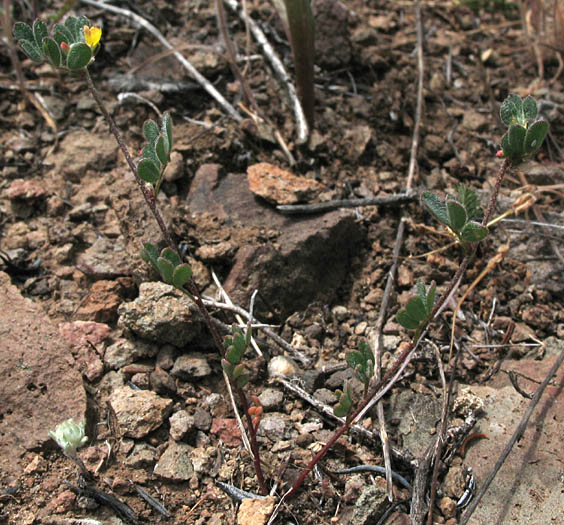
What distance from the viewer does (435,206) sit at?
5.37 feet

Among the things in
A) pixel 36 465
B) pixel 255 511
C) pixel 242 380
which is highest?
pixel 242 380

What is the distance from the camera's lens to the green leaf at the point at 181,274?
158cm

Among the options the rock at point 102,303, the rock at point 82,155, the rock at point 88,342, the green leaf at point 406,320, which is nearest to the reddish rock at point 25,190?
the rock at point 82,155

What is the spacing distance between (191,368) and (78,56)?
1.11 m

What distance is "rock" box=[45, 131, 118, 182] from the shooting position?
2.71 meters

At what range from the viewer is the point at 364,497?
1.78 meters

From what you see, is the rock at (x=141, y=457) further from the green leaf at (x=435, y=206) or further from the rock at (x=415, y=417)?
the green leaf at (x=435, y=206)

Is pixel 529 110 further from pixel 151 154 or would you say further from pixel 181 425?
pixel 181 425

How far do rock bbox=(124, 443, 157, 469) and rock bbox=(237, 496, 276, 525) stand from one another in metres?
0.34

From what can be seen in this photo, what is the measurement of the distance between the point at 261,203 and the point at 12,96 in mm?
1522

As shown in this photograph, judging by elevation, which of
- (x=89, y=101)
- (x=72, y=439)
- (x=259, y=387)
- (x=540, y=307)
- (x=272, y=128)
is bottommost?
(x=540, y=307)

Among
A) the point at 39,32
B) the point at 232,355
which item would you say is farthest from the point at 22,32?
the point at 232,355

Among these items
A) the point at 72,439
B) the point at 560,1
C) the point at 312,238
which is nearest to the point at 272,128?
the point at 312,238

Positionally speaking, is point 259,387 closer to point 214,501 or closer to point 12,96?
point 214,501
